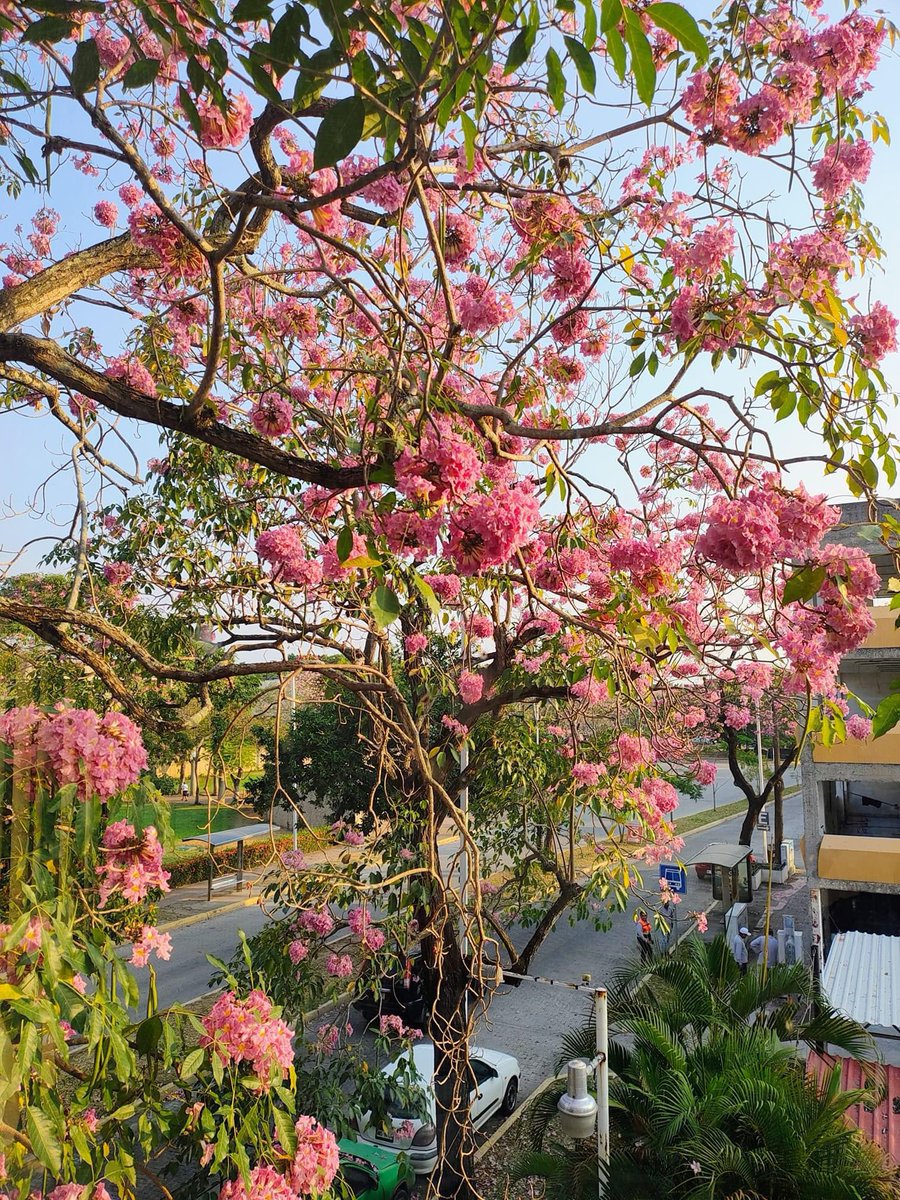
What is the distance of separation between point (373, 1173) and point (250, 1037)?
4.34 meters

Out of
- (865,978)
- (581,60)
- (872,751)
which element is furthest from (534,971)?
(581,60)

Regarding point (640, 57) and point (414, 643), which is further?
point (414, 643)

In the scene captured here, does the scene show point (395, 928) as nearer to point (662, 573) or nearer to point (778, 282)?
point (662, 573)

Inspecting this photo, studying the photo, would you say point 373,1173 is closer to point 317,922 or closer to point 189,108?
point 317,922

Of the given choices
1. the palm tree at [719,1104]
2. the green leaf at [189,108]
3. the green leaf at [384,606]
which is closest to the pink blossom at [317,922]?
the palm tree at [719,1104]

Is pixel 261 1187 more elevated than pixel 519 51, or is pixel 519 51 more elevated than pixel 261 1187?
pixel 519 51

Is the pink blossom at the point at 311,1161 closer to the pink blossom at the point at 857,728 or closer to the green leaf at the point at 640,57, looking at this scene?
the green leaf at the point at 640,57

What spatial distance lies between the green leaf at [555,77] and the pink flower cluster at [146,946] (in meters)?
2.04

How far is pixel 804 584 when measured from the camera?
1790 millimetres

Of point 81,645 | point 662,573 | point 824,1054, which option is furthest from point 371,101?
point 824,1054

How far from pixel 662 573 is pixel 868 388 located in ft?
2.60

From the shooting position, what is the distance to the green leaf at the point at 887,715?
1532 mm

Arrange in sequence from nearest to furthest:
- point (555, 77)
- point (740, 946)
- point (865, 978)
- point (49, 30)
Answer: point (49, 30)
point (555, 77)
point (865, 978)
point (740, 946)

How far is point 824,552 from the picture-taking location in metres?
1.94
